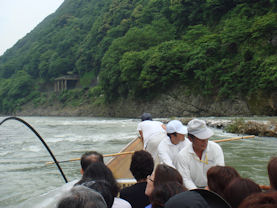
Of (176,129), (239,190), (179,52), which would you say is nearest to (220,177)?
(239,190)

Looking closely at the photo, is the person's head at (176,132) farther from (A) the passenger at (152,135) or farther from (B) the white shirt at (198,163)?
(A) the passenger at (152,135)

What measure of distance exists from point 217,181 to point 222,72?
85.8 ft

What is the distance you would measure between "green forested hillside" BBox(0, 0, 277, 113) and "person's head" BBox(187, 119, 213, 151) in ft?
67.2

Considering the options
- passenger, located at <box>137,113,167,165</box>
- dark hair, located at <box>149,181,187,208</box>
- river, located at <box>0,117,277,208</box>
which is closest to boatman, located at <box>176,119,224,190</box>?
dark hair, located at <box>149,181,187,208</box>

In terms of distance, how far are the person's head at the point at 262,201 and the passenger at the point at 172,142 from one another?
189 cm

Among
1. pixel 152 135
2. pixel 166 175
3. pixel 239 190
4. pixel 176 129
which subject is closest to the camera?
pixel 239 190

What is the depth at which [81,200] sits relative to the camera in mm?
1305

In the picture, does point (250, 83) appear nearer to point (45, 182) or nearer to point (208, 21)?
point (208, 21)

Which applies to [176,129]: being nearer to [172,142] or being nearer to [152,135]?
[172,142]

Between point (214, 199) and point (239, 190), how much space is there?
250 millimetres

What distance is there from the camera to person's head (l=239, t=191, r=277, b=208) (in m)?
1.02

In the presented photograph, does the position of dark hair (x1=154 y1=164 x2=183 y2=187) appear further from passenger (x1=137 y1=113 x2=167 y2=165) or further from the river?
the river

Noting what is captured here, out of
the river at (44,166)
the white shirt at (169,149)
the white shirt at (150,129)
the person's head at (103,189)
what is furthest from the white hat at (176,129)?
the river at (44,166)

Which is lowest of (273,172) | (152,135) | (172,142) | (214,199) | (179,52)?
(179,52)
